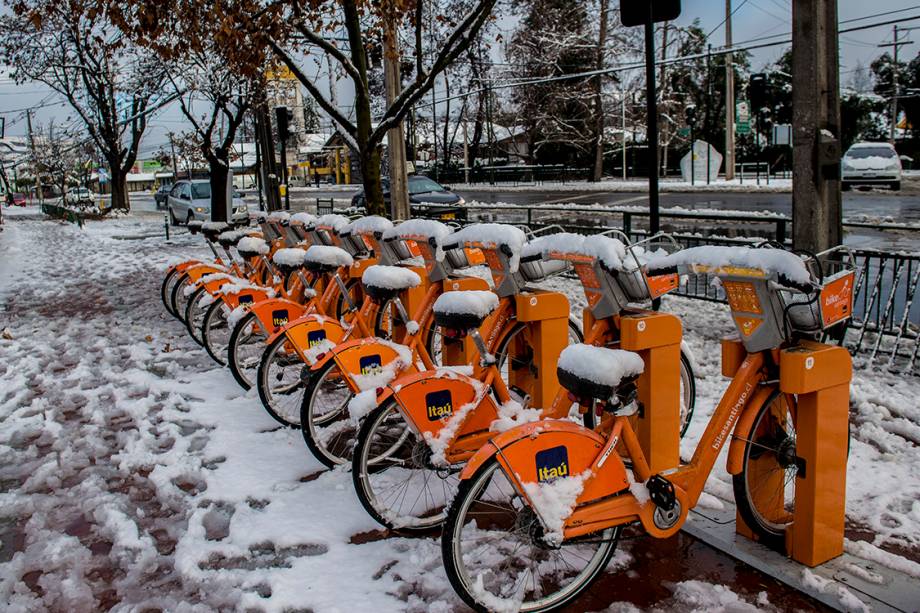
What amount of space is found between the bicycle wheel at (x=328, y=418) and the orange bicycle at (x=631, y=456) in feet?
4.33

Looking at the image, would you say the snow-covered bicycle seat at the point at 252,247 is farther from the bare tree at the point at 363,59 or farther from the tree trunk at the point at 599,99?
the tree trunk at the point at 599,99

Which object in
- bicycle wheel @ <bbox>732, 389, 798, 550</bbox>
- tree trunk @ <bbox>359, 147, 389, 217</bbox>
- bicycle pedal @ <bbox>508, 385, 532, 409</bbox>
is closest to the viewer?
bicycle wheel @ <bbox>732, 389, 798, 550</bbox>

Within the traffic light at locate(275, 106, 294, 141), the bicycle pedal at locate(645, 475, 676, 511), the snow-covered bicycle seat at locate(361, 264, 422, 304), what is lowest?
the bicycle pedal at locate(645, 475, 676, 511)

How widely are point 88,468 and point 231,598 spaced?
2115 mm

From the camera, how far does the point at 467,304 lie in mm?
3715

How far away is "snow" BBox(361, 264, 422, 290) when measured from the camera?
447 cm

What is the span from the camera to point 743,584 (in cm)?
321

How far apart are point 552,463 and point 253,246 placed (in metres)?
4.99

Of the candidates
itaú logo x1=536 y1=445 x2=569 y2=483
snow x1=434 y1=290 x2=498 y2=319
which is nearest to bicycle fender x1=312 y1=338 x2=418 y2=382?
snow x1=434 y1=290 x2=498 y2=319

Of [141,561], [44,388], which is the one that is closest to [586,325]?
[141,561]

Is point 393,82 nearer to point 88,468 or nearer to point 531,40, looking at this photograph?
point 88,468

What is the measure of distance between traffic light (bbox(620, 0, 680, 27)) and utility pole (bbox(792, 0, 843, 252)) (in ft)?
3.06

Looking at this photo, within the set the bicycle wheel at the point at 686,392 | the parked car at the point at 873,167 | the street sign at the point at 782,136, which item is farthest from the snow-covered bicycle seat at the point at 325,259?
the parked car at the point at 873,167

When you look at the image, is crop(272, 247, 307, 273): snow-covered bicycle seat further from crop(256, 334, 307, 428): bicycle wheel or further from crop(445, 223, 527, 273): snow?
crop(445, 223, 527, 273): snow
